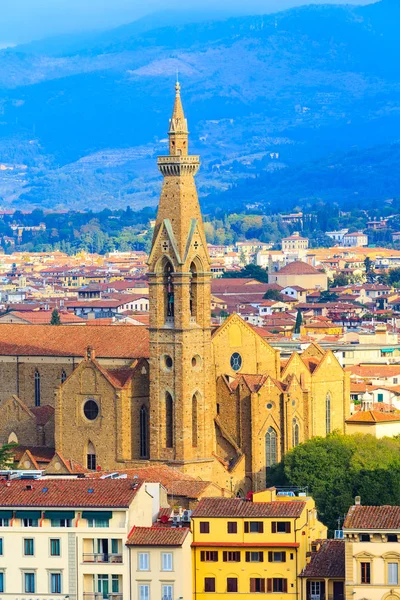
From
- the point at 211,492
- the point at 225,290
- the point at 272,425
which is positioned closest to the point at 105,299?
the point at 225,290

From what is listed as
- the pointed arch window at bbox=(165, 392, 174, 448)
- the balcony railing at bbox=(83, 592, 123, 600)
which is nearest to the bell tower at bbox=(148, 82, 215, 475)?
the pointed arch window at bbox=(165, 392, 174, 448)

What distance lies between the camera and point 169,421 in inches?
2356

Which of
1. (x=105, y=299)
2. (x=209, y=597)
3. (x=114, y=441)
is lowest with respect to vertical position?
(x=209, y=597)

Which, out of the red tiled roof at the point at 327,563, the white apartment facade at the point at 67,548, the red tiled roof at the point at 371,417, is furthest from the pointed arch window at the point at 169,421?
the white apartment facade at the point at 67,548

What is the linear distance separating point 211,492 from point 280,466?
748 centimetres

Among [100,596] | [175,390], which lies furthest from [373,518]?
[175,390]

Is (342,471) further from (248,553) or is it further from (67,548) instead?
(67,548)

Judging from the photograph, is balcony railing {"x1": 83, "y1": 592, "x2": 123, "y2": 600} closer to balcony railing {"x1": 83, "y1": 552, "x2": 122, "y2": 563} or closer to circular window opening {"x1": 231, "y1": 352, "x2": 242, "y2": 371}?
balcony railing {"x1": 83, "y1": 552, "x2": 122, "y2": 563}

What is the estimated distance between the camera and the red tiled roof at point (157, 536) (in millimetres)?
41656

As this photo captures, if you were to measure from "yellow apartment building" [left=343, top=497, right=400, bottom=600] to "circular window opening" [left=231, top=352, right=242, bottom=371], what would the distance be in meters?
22.1

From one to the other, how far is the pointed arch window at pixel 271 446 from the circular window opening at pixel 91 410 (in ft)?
16.2

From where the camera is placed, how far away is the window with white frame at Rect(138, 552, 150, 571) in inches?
1640

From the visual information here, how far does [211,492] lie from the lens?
53.2 meters

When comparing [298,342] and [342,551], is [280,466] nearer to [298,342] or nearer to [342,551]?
[342,551]
